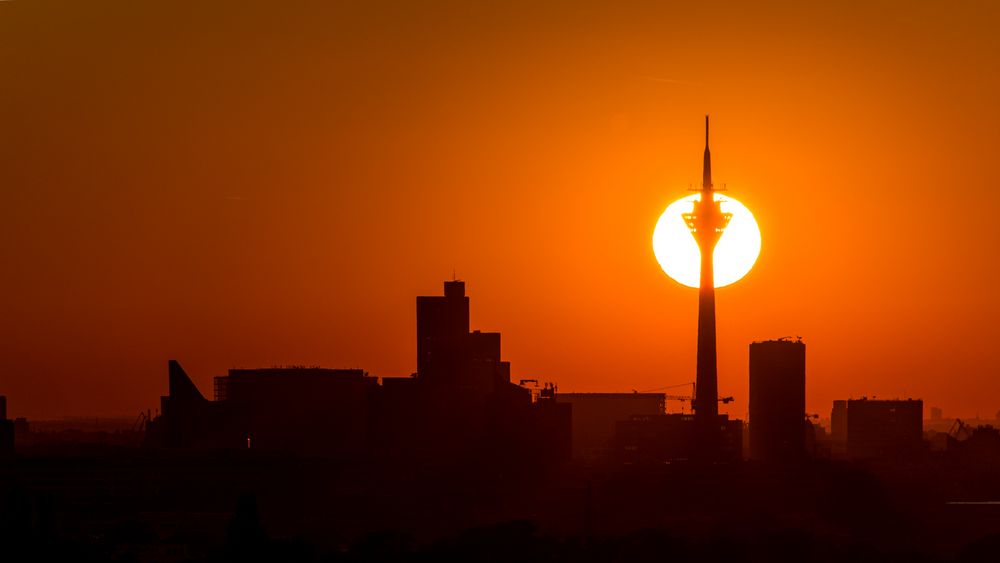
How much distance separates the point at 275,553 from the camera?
178 meters

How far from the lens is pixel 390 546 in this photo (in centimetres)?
19650

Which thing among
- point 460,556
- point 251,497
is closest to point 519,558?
point 460,556

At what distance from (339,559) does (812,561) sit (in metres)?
56.9

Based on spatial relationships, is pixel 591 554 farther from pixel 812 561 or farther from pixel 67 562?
pixel 67 562

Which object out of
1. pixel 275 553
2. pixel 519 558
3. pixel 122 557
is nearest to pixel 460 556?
pixel 519 558

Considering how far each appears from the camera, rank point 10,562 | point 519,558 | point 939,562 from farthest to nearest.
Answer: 1. point 939,562
2. point 519,558
3. point 10,562

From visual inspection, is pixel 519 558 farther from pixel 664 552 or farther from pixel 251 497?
pixel 251 497

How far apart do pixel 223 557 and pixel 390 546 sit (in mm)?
21951

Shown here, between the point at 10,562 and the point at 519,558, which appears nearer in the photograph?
the point at 10,562

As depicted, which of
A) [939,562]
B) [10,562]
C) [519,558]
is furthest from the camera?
[939,562]

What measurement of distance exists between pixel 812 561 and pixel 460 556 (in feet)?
139

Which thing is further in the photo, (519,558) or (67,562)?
(519,558)

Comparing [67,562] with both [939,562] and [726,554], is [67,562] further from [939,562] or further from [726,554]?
[939,562]

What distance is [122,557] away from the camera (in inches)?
7667
